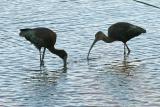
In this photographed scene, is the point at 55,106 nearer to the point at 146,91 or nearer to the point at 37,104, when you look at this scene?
the point at 37,104

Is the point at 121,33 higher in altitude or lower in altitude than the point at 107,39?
higher

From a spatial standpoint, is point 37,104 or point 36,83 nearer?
point 37,104

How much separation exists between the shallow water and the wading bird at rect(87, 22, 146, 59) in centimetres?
27

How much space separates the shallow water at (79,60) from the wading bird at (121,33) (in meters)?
0.27

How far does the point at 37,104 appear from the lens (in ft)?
45.2

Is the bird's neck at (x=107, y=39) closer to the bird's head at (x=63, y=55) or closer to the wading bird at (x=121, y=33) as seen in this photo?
the wading bird at (x=121, y=33)

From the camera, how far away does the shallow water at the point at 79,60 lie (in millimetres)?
14297

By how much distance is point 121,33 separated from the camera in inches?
728

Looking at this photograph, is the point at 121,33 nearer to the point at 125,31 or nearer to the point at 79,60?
the point at 125,31

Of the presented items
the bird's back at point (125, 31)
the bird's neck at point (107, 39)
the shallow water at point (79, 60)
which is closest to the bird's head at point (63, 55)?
the shallow water at point (79, 60)

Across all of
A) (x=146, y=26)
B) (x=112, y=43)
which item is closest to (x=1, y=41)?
(x=112, y=43)

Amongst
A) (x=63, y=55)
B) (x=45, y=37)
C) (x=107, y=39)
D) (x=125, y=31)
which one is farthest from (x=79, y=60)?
(x=125, y=31)

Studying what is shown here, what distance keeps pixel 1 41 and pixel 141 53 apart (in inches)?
152

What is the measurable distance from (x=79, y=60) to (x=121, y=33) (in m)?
1.67
